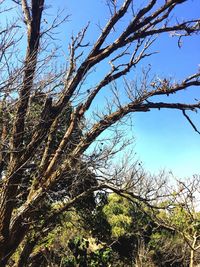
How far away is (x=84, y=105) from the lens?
7691 mm

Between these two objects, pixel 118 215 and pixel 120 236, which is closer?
pixel 120 236

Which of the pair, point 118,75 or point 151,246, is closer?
point 118,75

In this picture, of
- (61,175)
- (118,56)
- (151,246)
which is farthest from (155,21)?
(151,246)

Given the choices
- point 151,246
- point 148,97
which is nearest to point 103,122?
point 148,97

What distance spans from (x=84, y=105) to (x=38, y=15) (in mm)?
1931

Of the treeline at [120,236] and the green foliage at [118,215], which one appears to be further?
the green foliage at [118,215]

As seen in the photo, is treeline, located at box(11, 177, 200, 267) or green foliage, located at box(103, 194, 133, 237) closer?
treeline, located at box(11, 177, 200, 267)

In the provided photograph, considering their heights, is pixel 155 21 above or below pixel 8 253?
above

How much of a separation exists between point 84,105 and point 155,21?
7.04ft

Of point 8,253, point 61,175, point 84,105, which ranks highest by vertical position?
point 84,105

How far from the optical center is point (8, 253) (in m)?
6.46

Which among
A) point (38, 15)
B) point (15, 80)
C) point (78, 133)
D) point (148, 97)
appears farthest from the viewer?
point (78, 133)

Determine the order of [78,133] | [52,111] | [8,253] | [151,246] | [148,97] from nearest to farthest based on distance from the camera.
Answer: [8,253], [52,111], [148,97], [78,133], [151,246]

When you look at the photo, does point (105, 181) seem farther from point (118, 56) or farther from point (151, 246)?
point (151, 246)
